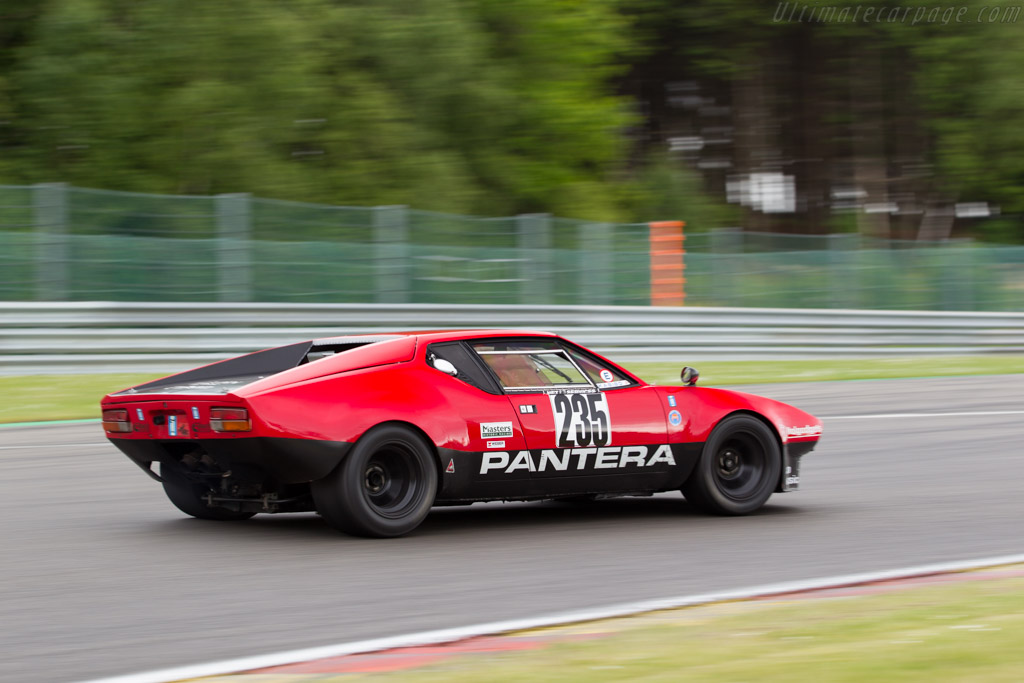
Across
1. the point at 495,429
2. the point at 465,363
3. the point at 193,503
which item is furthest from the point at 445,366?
the point at 193,503

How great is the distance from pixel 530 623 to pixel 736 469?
10.7 ft

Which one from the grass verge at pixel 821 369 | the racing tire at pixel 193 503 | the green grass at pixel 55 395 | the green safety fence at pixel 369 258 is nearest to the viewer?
the racing tire at pixel 193 503

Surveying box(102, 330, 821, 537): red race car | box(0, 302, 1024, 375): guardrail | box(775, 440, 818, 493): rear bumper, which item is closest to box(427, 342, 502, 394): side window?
box(102, 330, 821, 537): red race car

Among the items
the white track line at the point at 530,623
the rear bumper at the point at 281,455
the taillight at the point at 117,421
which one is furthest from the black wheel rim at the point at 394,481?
the white track line at the point at 530,623

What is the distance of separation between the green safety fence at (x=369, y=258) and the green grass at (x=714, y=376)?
3.95ft

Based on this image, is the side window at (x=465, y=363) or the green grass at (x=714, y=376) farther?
the green grass at (x=714, y=376)

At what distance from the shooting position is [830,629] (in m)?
4.67

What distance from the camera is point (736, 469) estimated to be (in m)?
7.86

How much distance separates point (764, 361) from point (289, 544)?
50.5 ft

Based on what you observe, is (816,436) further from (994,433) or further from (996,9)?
(996,9)

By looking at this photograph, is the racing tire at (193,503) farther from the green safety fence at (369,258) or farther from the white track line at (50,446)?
the green safety fence at (369,258)

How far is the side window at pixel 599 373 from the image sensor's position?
24.6 feet

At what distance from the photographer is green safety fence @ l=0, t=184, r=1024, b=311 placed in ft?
52.0

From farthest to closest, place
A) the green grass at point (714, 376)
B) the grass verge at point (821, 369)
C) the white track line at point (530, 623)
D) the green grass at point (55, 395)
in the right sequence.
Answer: the grass verge at point (821, 369), the green grass at point (714, 376), the green grass at point (55, 395), the white track line at point (530, 623)
